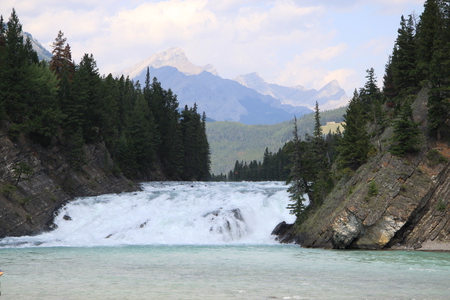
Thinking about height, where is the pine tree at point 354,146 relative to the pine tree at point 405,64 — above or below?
below

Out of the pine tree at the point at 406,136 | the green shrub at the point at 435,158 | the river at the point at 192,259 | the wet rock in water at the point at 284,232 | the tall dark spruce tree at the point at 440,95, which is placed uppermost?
the tall dark spruce tree at the point at 440,95

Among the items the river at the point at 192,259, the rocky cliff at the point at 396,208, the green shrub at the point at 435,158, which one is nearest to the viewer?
the river at the point at 192,259

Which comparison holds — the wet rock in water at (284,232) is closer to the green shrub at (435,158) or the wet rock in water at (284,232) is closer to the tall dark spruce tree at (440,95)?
the green shrub at (435,158)

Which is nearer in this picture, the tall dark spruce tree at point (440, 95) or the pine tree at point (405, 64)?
the tall dark spruce tree at point (440, 95)

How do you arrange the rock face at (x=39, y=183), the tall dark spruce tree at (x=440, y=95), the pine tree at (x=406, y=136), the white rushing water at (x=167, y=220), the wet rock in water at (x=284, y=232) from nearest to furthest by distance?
1. the pine tree at (x=406, y=136)
2. the tall dark spruce tree at (x=440, y=95)
3. the wet rock in water at (x=284, y=232)
4. the rock face at (x=39, y=183)
5. the white rushing water at (x=167, y=220)

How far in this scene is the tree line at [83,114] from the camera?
56688 mm

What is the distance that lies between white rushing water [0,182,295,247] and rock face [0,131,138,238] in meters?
1.79

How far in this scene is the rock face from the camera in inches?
1801

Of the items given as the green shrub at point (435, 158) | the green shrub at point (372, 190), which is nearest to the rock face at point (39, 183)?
the green shrub at point (372, 190)

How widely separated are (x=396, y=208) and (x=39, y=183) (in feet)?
131

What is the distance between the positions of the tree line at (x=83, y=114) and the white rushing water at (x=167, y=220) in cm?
1128

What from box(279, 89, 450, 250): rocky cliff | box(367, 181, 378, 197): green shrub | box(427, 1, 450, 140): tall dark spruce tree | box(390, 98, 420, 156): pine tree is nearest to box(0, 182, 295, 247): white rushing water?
box(279, 89, 450, 250): rocky cliff

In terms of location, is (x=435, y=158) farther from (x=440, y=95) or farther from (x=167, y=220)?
(x=167, y=220)

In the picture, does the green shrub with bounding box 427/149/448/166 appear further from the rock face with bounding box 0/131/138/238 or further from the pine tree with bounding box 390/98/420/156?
the rock face with bounding box 0/131/138/238
